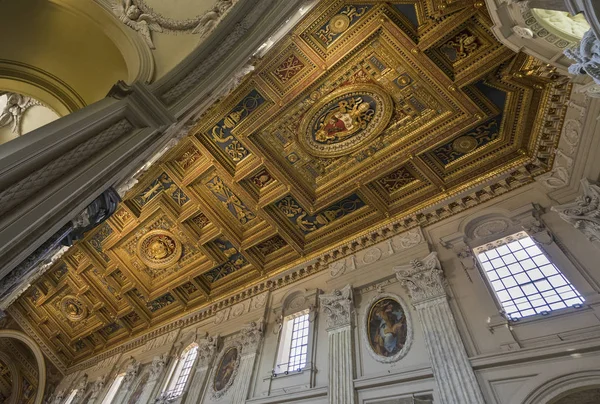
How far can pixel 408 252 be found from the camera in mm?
7684

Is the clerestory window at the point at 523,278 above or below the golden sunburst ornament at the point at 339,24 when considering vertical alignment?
below

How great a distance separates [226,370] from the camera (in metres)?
9.13

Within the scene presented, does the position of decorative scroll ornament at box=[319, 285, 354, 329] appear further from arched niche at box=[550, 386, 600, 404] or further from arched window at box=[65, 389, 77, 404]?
arched window at box=[65, 389, 77, 404]

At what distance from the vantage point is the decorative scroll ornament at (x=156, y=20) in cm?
354

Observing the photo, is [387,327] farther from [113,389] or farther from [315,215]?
[113,389]

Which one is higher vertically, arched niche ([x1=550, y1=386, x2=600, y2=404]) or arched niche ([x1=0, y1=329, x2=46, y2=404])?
arched niche ([x1=0, y1=329, x2=46, y2=404])

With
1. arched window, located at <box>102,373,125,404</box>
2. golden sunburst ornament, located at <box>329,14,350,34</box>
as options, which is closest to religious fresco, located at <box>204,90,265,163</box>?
golden sunburst ornament, located at <box>329,14,350,34</box>

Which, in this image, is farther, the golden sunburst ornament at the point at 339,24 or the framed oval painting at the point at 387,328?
the golden sunburst ornament at the point at 339,24

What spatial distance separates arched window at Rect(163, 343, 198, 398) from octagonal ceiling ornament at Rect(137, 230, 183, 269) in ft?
12.0

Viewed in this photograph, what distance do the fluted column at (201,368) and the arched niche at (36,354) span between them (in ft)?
42.1

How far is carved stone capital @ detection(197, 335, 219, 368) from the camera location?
9827 millimetres

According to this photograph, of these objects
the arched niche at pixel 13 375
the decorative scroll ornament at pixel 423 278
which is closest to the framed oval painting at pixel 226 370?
the decorative scroll ornament at pixel 423 278

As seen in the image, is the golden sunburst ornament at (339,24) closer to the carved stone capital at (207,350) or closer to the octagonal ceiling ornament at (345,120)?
the octagonal ceiling ornament at (345,120)

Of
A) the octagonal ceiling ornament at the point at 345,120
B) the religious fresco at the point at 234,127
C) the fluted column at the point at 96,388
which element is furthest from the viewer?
the fluted column at the point at 96,388
